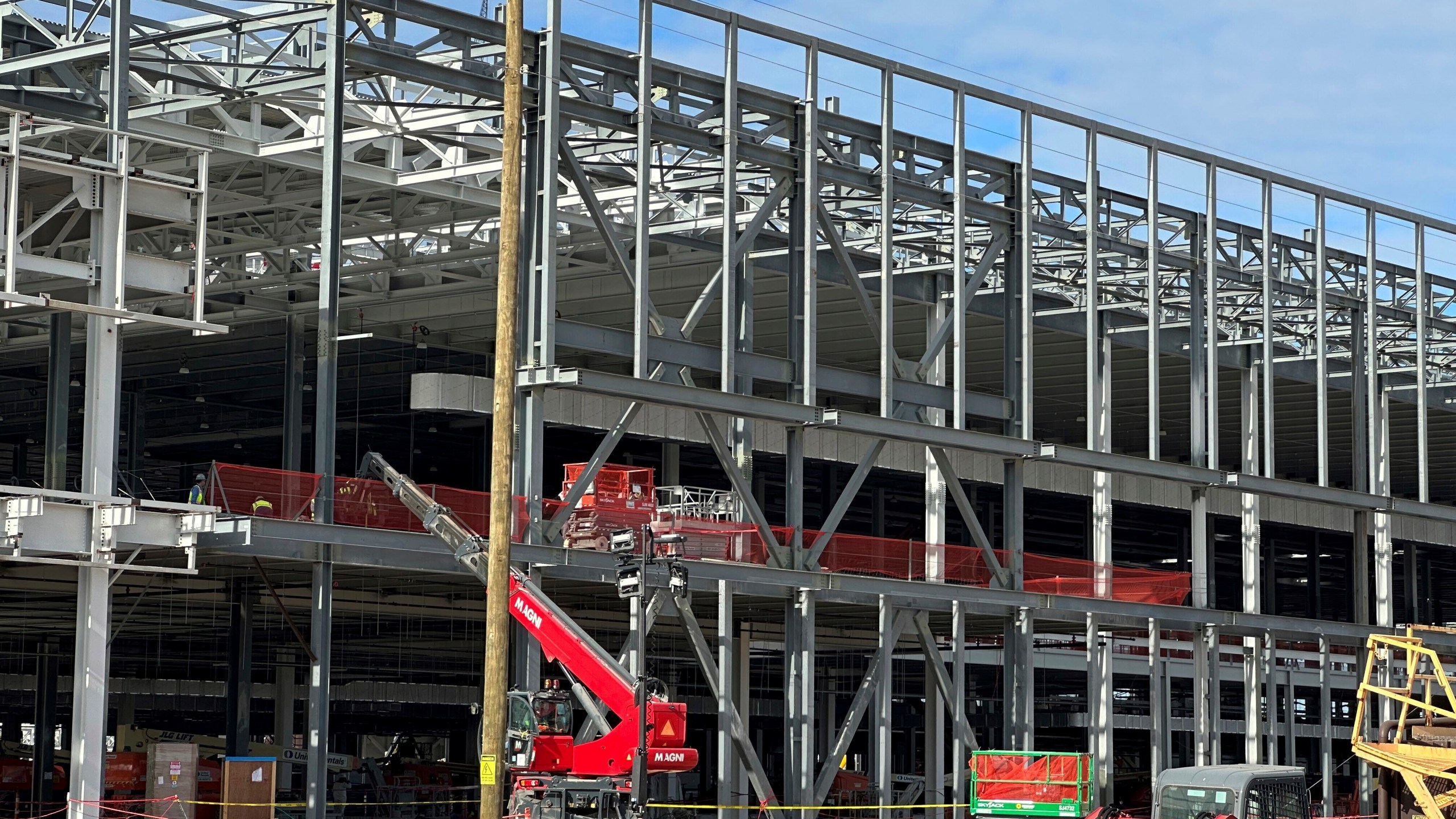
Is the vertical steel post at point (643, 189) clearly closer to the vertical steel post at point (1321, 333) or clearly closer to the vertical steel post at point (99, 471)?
the vertical steel post at point (99, 471)

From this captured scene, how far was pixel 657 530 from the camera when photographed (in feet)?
112

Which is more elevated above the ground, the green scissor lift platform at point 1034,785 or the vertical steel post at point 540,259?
the vertical steel post at point 540,259

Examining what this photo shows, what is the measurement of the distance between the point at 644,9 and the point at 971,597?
48.0 ft

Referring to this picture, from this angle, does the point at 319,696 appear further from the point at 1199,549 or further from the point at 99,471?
the point at 1199,549

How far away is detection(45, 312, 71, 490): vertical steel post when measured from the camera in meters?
28.9

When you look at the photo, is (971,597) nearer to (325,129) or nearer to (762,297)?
(762,297)

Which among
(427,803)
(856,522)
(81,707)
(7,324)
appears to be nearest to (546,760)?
(81,707)

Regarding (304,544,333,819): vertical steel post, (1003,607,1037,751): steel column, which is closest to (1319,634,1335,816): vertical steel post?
(1003,607,1037,751): steel column

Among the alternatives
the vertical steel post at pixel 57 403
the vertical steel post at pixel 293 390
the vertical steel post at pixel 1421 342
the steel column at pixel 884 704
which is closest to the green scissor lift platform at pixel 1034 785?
the steel column at pixel 884 704

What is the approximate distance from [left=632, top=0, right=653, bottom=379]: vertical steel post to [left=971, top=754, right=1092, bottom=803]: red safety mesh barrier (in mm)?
10074

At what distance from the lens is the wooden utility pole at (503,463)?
76.7 ft

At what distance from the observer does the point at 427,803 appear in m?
46.6

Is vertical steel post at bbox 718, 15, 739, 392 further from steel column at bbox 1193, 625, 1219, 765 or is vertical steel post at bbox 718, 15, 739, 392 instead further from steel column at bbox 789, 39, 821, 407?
steel column at bbox 1193, 625, 1219, 765

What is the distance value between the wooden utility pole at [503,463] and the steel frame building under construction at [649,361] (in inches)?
103
